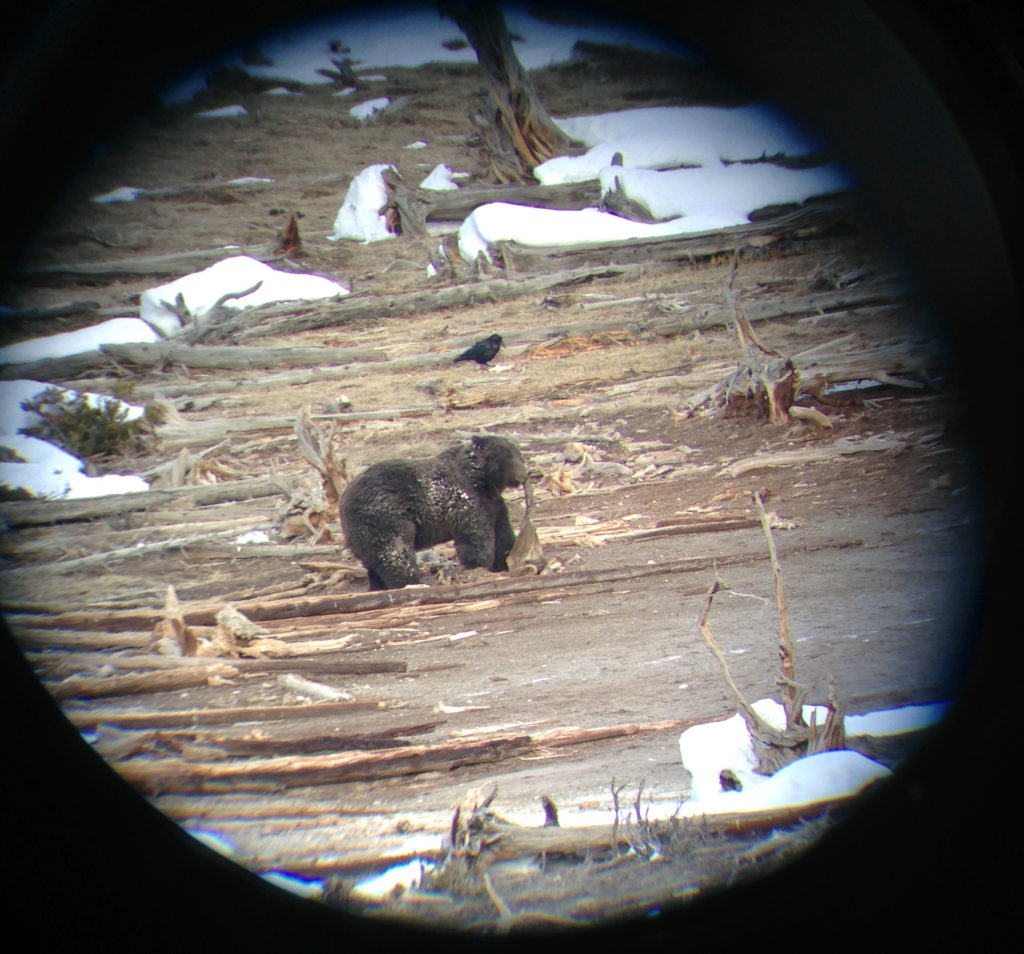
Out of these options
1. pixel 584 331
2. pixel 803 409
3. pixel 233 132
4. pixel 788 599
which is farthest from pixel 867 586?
pixel 233 132

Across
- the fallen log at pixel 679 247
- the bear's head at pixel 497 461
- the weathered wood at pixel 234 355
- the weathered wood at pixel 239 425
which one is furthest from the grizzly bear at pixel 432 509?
the fallen log at pixel 679 247

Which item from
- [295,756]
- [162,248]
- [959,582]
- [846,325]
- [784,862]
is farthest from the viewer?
[846,325]

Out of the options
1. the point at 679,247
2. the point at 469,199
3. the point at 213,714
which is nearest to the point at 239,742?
the point at 213,714

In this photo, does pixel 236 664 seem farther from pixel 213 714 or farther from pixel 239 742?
pixel 239 742

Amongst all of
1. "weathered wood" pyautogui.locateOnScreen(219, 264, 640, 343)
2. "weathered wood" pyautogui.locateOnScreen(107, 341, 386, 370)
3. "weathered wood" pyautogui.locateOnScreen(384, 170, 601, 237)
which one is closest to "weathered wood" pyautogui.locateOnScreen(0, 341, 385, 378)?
"weathered wood" pyautogui.locateOnScreen(107, 341, 386, 370)

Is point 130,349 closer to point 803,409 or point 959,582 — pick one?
point 803,409

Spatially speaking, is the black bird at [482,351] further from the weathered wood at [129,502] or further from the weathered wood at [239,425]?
the weathered wood at [129,502]
